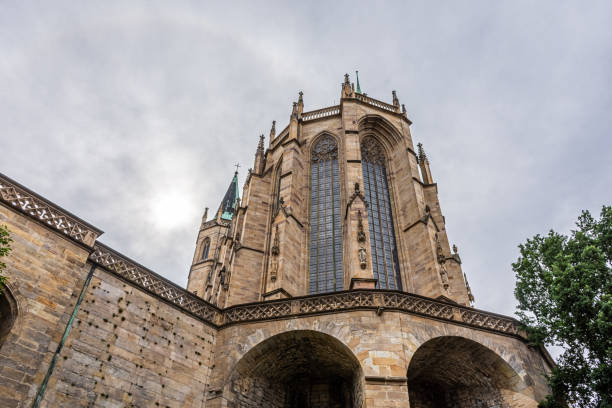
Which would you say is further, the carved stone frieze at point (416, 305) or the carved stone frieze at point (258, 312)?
the carved stone frieze at point (258, 312)

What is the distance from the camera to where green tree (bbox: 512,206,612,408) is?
37.7 ft

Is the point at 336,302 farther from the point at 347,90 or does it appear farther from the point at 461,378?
the point at 347,90

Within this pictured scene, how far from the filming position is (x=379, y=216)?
20062 millimetres

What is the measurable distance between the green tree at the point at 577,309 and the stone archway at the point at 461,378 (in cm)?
113

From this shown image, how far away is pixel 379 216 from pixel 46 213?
13.5m

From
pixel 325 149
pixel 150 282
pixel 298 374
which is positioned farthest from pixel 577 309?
pixel 325 149

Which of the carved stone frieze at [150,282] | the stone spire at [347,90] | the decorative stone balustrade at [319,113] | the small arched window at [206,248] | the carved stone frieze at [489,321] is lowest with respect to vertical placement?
the carved stone frieze at [489,321]

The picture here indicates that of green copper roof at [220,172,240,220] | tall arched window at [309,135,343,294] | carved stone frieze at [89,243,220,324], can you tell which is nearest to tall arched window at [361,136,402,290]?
tall arched window at [309,135,343,294]

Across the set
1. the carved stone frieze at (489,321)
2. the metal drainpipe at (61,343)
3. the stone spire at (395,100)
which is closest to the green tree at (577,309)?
the carved stone frieze at (489,321)

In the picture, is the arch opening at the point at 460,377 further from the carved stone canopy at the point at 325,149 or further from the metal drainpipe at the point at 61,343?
the carved stone canopy at the point at 325,149

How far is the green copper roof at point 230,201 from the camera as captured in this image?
147 ft

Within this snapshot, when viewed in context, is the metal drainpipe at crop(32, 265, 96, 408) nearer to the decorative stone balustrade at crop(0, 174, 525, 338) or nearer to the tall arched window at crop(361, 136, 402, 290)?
the decorative stone balustrade at crop(0, 174, 525, 338)

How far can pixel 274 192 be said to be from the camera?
22.6 meters

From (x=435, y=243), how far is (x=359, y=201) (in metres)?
3.61
